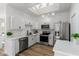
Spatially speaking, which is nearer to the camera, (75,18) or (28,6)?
(75,18)

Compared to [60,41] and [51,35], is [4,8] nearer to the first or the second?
[51,35]

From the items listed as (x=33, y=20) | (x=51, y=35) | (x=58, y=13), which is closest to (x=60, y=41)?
(x=51, y=35)

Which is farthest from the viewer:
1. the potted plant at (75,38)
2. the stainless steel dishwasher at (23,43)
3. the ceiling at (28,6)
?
the stainless steel dishwasher at (23,43)

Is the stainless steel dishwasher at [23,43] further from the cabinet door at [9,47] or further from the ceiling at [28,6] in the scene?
the ceiling at [28,6]

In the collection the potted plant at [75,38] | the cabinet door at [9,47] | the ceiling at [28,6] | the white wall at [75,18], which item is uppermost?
the ceiling at [28,6]

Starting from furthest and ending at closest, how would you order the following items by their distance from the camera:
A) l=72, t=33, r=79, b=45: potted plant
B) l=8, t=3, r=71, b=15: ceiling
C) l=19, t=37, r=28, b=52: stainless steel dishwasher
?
l=19, t=37, r=28, b=52: stainless steel dishwasher
l=8, t=3, r=71, b=15: ceiling
l=72, t=33, r=79, b=45: potted plant

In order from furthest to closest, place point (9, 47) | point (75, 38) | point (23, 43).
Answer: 1. point (23, 43)
2. point (9, 47)
3. point (75, 38)

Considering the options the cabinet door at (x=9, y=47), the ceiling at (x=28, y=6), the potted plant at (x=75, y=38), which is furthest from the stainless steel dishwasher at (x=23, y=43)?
the potted plant at (x=75, y=38)

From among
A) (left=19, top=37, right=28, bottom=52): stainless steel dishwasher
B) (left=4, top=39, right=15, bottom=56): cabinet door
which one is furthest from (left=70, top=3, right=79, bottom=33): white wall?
(left=4, top=39, right=15, bottom=56): cabinet door

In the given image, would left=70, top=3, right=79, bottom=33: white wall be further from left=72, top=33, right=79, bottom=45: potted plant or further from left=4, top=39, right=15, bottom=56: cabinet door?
left=4, top=39, right=15, bottom=56: cabinet door

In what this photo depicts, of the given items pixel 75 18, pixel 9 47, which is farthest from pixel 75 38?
pixel 9 47

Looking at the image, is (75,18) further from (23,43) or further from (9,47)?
(9,47)

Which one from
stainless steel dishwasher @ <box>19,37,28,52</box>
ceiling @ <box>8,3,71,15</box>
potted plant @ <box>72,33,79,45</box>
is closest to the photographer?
potted plant @ <box>72,33,79,45</box>

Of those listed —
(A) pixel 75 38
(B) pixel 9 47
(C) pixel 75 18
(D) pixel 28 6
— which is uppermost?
(D) pixel 28 6
